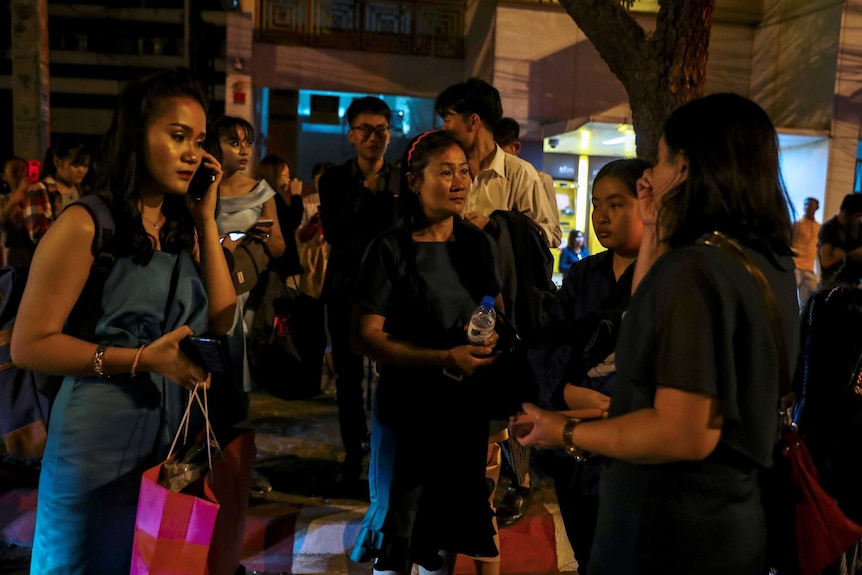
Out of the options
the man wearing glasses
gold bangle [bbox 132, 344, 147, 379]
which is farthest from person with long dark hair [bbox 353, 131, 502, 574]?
the man wearing glasses

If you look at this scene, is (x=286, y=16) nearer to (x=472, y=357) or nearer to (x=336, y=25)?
(x=336, y=25)

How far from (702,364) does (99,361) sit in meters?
1.55

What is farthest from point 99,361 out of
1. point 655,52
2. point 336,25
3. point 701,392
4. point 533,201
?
point 336,25

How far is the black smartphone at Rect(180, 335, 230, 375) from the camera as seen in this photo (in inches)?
77.2

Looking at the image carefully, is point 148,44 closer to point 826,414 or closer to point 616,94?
point 616,94

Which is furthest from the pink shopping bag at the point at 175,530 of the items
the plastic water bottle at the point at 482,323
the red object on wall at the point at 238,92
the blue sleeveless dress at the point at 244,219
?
the red object on wall at the point at 238,92

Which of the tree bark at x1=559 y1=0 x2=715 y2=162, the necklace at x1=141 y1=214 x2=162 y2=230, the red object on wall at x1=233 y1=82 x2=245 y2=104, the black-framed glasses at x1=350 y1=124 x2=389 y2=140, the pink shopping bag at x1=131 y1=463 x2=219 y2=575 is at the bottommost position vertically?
the pink shopping bag at x1=131 y1=463 x2=219 y2=575

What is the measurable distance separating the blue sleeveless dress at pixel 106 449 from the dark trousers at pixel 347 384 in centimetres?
242

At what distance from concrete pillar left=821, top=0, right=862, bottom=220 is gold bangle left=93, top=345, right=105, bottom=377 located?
12063 mm

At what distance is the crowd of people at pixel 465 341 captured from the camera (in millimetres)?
1585

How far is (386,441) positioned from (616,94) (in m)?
9.85

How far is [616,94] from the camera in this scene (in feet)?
37.5

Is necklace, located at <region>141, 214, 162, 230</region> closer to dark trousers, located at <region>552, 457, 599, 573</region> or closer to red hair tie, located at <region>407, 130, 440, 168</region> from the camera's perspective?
red hair tie, located at <region>407, 130, 440, 168</region>

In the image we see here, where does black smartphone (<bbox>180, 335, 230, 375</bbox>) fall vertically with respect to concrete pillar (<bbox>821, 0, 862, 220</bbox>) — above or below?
below
